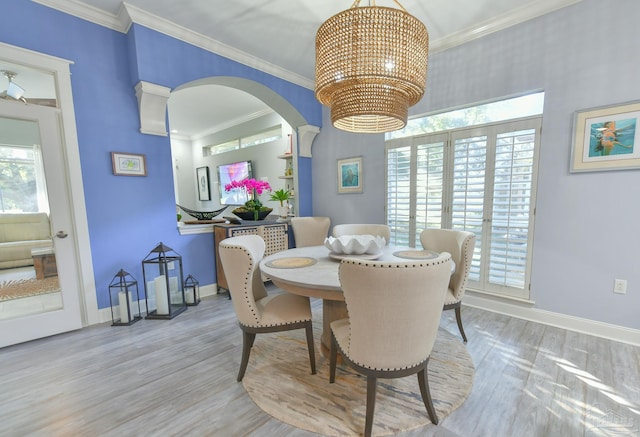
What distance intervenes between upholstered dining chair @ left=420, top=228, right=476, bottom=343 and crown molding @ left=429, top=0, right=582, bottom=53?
6.54 feet

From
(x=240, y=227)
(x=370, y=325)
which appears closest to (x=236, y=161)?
(x=240, y=227)

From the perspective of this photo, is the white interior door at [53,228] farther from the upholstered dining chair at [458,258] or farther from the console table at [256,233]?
the upholstered dining chair at [458,258]

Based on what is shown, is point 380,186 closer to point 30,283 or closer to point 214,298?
point 214,298

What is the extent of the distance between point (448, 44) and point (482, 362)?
3.00 m

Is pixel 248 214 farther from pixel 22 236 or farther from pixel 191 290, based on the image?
pixel 22 236

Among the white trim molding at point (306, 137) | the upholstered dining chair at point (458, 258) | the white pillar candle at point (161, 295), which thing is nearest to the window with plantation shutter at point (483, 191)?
the upholstered dining chair at point (458, 258)

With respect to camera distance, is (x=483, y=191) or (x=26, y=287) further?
(x=483, y=191)

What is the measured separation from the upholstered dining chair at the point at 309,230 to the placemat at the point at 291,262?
146cm

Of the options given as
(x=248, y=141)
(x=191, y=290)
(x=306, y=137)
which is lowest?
(x=191, y=290)

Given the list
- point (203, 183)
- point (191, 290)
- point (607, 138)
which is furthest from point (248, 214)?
point (203, 183)

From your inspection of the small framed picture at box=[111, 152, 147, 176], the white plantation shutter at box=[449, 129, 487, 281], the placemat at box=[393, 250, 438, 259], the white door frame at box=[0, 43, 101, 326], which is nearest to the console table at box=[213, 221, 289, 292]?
the small framed picture at box=[111, 152, 147, 176]

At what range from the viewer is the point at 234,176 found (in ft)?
19.0

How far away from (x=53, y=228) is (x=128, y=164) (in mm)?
814

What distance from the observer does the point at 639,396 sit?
1509mm
